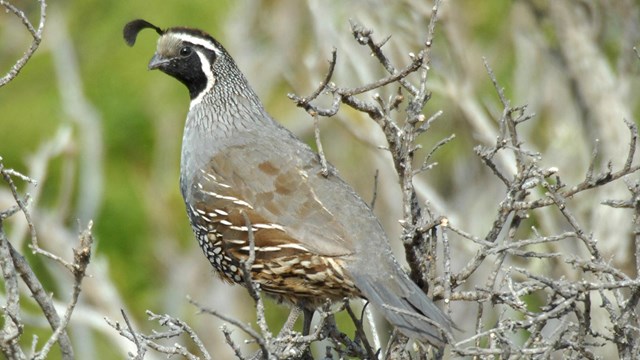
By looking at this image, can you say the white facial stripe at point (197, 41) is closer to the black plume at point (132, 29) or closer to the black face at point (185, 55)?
the black face at point (185, 55)

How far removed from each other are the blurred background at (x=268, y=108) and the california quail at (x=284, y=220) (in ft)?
5.20

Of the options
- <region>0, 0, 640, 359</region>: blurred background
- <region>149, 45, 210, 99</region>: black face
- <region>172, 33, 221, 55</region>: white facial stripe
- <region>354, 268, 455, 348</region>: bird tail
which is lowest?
<region>354, 268, 455, 348</region>: bird tail

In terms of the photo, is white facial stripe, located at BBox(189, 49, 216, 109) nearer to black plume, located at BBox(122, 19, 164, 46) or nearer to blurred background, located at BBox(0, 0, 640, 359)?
black plume, located at BBox(122, 19, 164, 46)

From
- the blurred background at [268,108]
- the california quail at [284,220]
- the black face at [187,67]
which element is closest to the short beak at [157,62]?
the black face at [187,67]

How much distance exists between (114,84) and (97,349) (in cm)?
273

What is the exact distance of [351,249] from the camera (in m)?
4.61

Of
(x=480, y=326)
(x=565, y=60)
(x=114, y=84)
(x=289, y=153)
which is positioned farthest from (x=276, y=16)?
(x=480, y=326)

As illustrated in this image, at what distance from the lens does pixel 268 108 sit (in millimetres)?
11070

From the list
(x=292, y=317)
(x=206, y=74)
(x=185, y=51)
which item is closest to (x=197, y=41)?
(x=185, y=51)

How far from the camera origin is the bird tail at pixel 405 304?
12.9 feet

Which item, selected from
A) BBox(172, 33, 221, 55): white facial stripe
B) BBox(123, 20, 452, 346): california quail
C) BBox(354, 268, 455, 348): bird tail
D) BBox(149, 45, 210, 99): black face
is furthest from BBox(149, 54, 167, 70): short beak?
→ BBox(354, 268, 455, 348): bird tail

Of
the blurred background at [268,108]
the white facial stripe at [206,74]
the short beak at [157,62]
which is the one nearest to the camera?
the short beak at [157,62]

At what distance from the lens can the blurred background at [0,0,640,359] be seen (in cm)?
722

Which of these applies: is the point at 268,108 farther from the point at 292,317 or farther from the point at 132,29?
the point at 292,317
